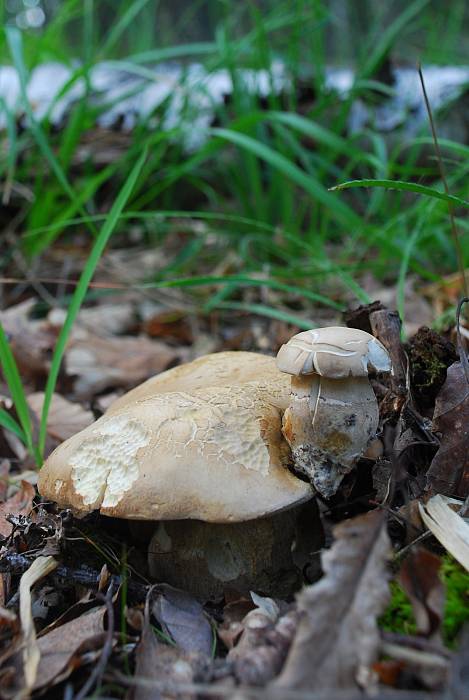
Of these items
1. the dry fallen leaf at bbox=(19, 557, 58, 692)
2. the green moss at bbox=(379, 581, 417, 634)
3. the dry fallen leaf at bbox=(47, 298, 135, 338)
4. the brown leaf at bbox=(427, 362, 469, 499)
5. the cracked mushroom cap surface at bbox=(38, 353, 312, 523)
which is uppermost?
the cracked mushroom cap surface at bbox=(38, 353, 312, 523)

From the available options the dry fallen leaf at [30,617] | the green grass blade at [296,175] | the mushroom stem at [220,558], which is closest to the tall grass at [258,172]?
the green grass blade at [296,175]

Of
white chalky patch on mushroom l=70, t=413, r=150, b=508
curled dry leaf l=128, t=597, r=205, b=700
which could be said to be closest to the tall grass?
white chalky patch on mushroom l=70, t=413, r=150, b=508

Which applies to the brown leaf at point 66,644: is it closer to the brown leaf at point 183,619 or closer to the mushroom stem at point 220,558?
the brown leaf at point 183,619

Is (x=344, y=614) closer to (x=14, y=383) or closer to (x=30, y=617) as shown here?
(x=30, y=617)

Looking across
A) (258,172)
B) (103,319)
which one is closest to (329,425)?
(103,319)

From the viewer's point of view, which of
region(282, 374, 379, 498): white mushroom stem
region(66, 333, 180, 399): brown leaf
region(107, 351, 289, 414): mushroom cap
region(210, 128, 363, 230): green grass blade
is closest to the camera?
region(282, 374, 379, 498): white mushroom stem

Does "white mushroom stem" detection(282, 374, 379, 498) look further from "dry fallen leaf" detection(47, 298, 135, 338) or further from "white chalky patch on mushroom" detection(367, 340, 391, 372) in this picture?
"dry fallen leaf" detection(47, 298, 135, 338)

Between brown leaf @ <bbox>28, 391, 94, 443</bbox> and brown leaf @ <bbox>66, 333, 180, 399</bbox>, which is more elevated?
brown leaf @ <bbox>28, 391, 94, 443</bbox>
